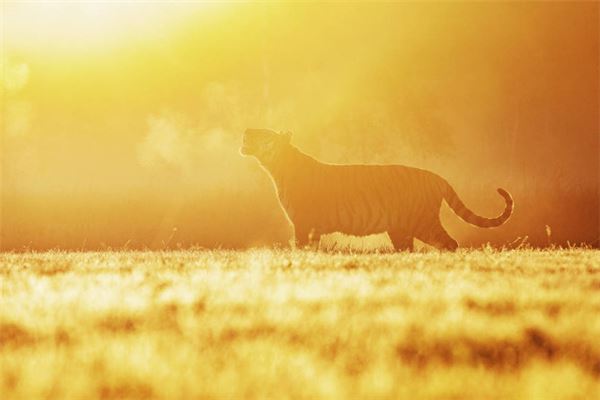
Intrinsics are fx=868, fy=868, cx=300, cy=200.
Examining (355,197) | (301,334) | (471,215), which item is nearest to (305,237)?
(355,197)

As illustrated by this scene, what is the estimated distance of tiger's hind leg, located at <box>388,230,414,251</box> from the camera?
10.5 m

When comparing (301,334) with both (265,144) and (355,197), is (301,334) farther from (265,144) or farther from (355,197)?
(265,144)

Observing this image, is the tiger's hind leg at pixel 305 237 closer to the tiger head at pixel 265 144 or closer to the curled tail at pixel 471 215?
the tiger head at pixel 265 144

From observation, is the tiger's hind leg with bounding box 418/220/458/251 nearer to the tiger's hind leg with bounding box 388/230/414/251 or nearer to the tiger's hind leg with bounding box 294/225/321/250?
the tiger's hind leg with bounding box 388/230/414/251

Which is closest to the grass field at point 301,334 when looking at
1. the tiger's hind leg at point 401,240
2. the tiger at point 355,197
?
the tiger at point 355,197

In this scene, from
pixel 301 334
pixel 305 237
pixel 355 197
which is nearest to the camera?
pixel 301 334

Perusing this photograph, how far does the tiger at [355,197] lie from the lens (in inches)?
401

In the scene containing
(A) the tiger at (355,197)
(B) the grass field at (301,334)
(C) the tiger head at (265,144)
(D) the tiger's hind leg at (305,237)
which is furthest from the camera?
(C) the tiger head at (265,144)

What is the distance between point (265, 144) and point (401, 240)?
202cm

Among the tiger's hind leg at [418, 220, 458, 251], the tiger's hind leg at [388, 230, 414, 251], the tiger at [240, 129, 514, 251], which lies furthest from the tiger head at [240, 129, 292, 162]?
the tiger's hind leg at [418, 220, 458, 251]

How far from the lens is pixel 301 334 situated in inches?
158

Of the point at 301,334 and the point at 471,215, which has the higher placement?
the point at 301,334

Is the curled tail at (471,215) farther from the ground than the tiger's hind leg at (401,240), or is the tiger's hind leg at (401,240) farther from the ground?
the curled tail at (471,215)

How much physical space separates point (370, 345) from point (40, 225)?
1133cm
